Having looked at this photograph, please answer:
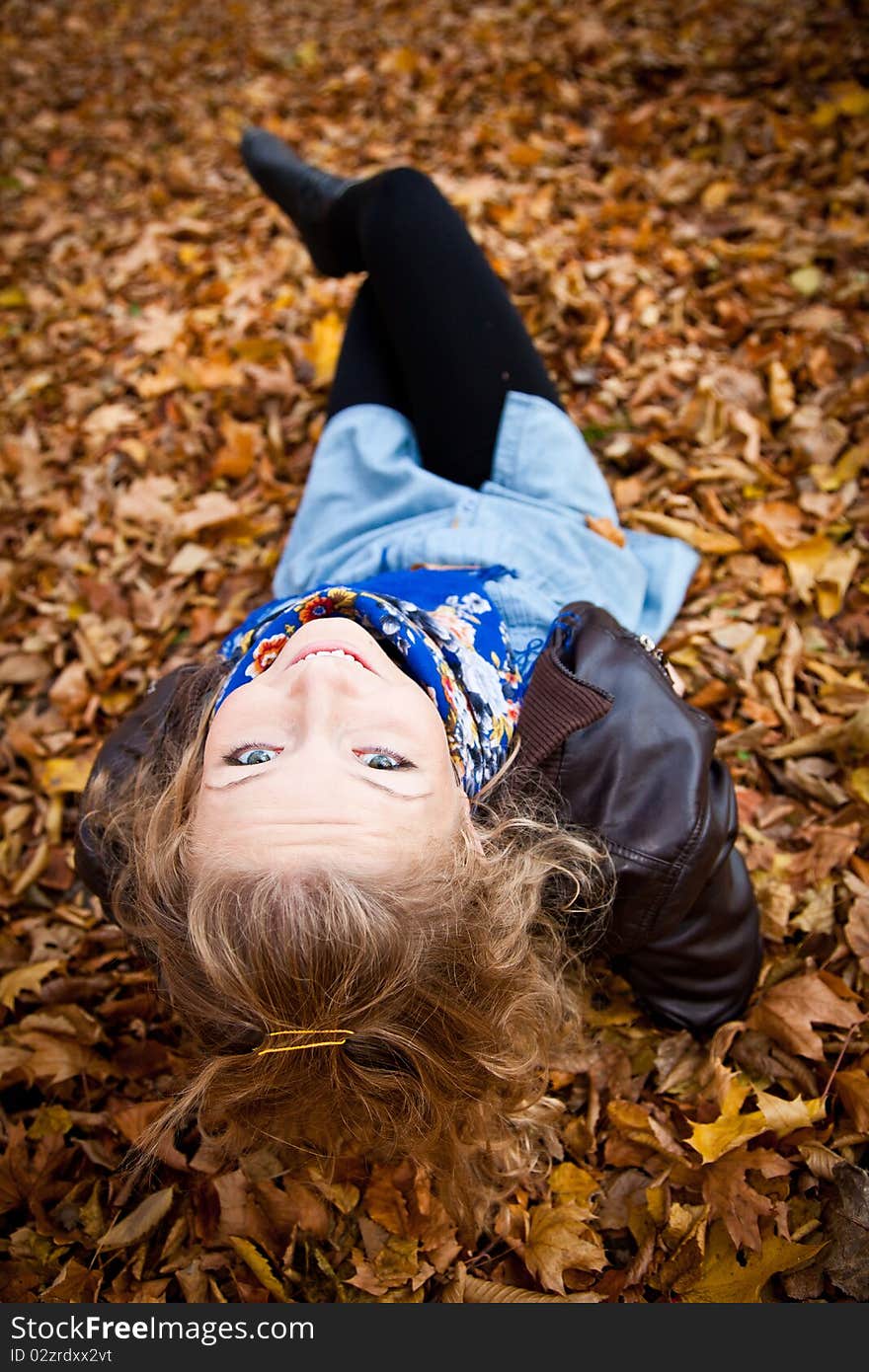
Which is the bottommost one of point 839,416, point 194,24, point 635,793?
point 635,793

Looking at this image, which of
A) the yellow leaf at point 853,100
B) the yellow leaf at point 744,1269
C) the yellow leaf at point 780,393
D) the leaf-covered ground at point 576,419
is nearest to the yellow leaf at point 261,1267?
the leaf-covered ground at point 576,419

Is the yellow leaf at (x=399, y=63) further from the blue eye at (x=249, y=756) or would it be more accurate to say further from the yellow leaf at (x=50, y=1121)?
the yellow leaf at (x=50, y=1121)

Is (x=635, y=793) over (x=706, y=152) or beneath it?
beneath

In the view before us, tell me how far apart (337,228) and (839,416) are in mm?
1727

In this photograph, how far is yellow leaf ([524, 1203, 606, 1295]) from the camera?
168cm

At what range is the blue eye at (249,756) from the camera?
1462 mm

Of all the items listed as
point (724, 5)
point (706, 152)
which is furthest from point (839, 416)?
point (724, 5)

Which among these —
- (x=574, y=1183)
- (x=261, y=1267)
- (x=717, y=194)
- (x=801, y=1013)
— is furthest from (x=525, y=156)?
(x=261, y=1267)

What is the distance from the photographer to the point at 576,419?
303cm

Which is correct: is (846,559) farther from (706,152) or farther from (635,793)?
(706,152)

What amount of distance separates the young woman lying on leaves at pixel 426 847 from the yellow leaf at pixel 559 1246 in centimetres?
9

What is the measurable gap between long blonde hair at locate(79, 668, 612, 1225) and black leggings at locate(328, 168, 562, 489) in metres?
1.13

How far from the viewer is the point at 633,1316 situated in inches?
62.1

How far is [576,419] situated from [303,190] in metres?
1.20
